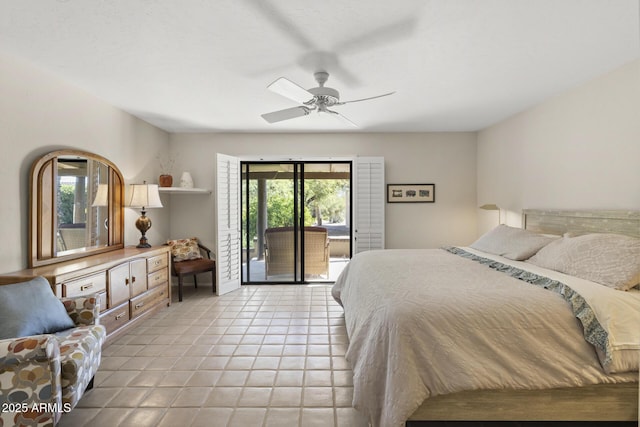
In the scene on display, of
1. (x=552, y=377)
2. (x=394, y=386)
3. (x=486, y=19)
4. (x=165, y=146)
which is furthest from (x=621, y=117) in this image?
(x=165, y=146)

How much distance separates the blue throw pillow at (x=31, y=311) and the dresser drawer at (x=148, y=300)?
1.13m

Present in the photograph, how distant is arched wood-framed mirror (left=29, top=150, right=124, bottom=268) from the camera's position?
2582 millimetres

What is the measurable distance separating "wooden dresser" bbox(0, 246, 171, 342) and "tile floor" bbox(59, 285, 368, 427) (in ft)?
0.63

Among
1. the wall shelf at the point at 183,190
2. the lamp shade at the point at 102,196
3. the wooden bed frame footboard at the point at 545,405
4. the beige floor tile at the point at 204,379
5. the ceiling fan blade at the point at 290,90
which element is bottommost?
the beige floor tile at the point at 204,379

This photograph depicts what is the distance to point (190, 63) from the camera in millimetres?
2492

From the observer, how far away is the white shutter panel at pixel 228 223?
4.36 meters

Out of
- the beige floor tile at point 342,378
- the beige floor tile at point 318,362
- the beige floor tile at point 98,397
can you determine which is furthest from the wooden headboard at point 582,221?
the beige floor tile at point 98,397

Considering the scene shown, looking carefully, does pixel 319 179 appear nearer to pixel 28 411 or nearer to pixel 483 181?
pixel 483 181

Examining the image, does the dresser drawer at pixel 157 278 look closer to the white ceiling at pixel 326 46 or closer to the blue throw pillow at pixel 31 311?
the blue throw pillow at pixel 31 311

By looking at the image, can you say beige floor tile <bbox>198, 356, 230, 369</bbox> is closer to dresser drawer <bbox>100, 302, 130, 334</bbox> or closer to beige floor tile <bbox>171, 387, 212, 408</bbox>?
beige floor tile <bbox>171, 387, 212, 408</bbox>

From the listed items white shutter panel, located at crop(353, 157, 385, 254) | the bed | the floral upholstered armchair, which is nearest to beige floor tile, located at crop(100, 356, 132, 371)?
the floral upholstered armchair

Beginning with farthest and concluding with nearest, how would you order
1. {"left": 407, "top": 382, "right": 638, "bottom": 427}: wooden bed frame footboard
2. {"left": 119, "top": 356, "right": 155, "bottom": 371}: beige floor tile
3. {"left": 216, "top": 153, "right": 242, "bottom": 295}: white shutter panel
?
{"left": 216, "top": 153, "right": 242, "bottom": 295}: white shutter panel
{"left": 119, "top": 356, "right": 155, "bottom": 371}: beige floor tile
{"left": 407, "top": 382, "right": 638, "bottom": 427}: wooden bed frame footboard

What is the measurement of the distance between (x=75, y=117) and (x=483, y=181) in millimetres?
5164

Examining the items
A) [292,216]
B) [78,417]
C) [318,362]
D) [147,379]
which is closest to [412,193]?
[292,216]
